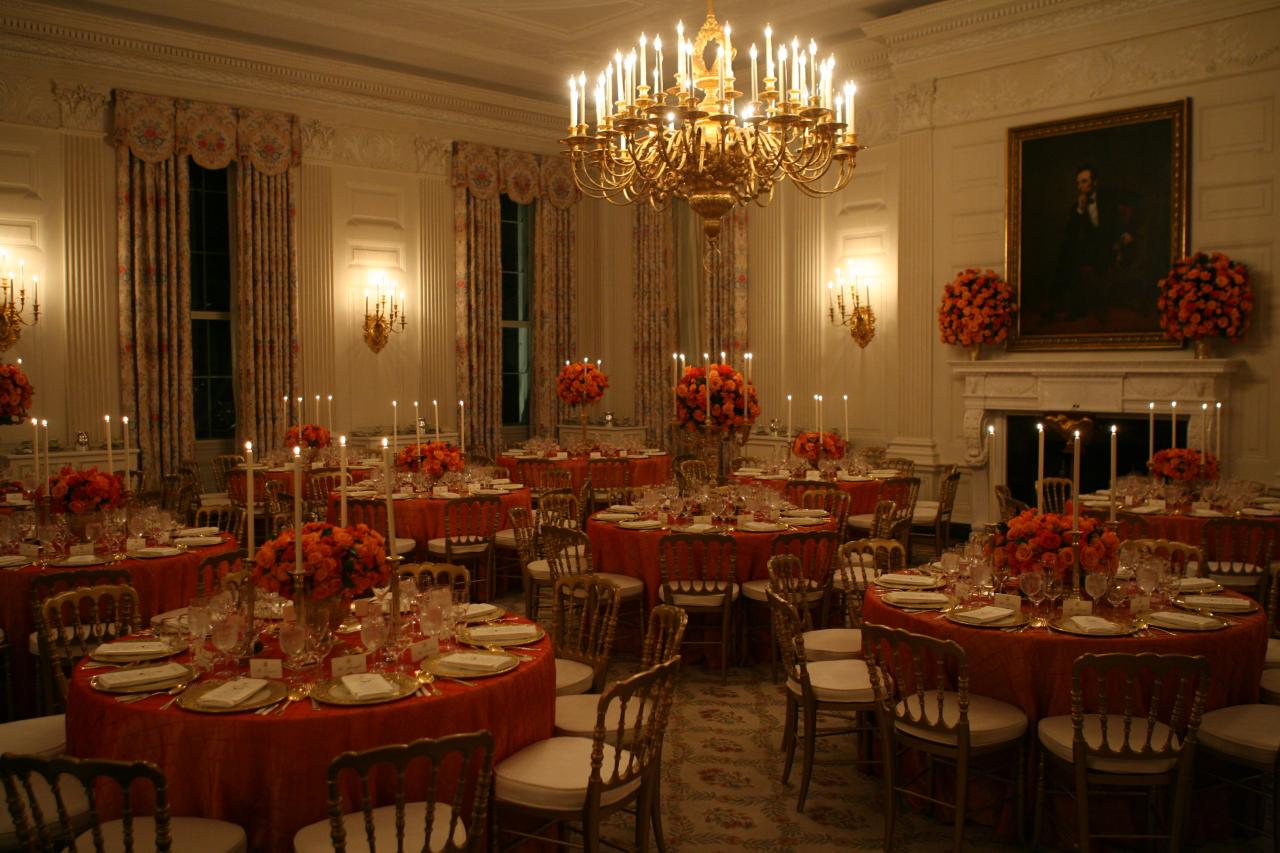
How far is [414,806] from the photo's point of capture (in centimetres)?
315

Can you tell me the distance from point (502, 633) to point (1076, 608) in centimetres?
238

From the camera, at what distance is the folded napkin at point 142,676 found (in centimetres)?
334

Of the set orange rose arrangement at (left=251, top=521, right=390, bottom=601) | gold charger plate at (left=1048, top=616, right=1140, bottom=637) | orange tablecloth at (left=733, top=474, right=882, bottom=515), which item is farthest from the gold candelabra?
gold charger plate at (left=1048, top=616, right=1140, bottom=637)

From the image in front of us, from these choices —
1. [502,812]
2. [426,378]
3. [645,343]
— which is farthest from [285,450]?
[502,812]

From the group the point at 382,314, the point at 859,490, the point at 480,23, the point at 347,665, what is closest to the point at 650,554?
the point at 859,490

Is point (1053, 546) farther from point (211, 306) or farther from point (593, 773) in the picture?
point (211, 306)

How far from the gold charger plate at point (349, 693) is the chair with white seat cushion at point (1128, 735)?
2.26 m

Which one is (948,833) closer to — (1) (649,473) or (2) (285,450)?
(1) (649,473)

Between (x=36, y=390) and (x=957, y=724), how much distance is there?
9418 millimetres

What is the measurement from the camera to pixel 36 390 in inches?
388

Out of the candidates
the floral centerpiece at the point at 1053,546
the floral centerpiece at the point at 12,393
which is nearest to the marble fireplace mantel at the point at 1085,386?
the floral centerpiece at the point at 1053,546

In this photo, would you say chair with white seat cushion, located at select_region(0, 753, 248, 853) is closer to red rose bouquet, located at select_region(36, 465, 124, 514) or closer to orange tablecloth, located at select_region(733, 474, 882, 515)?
red rose bouquet, located at select_region(36, 465, 124, 514)

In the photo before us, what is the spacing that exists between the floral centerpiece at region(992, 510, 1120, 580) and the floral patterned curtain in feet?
28.6

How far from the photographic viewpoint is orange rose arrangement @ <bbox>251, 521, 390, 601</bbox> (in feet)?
Answer: 11.7
